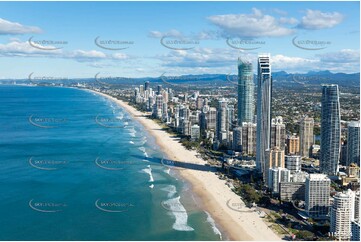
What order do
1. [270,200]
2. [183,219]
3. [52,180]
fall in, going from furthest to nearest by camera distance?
1. [52,180]
2. [270,200]
3. [183,219]

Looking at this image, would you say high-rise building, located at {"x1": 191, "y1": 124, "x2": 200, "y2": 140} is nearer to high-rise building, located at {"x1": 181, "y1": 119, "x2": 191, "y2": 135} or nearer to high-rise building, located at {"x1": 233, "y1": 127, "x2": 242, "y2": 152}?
high-rise building, located at {"x1": 181, "y1": 119, "x2": 191, "y2": 135}

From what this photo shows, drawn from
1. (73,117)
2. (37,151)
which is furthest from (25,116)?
(37,151)

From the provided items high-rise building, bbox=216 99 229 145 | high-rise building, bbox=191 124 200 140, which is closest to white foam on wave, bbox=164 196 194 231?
high-rise building, bbox=216 99 229 145

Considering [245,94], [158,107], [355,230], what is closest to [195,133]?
[245,94]

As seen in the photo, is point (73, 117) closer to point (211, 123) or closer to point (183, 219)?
point (211, 123)

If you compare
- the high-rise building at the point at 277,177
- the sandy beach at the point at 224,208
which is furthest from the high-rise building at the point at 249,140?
the high-rise building at the point at 277,177
